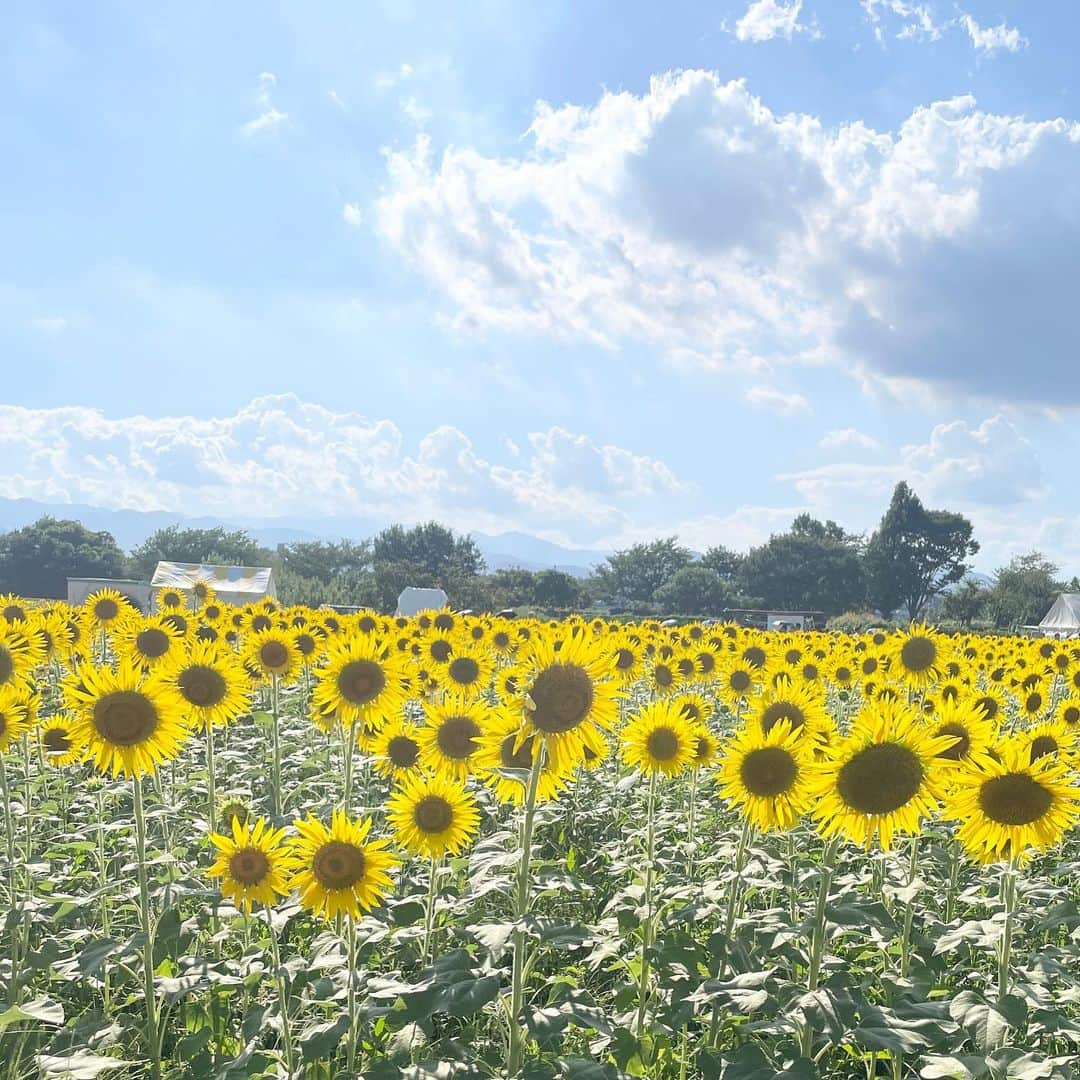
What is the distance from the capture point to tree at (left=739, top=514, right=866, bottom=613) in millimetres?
103562

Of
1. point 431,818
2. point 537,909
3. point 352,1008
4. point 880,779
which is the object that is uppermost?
point 880,779

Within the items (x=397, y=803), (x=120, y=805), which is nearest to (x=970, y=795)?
(x=397, y=803)

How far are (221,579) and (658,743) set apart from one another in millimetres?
37171

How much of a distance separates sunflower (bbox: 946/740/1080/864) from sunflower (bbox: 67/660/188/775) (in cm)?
390

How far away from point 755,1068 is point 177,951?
128 inches

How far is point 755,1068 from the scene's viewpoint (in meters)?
3.31

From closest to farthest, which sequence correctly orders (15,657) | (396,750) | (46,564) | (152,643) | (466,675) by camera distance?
(15,657) → (396,750) → (152,643) → (466,675) → (46,564)

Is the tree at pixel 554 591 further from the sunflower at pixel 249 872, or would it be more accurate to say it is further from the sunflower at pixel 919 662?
the sunflower at pixel 249 872

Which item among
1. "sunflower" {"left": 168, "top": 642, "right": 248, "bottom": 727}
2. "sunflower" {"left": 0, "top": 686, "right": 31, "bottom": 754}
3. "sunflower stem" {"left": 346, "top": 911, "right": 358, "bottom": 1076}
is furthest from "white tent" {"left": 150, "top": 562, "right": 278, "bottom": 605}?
"sunflower stem" {"left": 346, "top": 911, "right": 358, "bottom": 1076}

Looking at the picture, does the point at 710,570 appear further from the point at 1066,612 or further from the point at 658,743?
the point at 658,743

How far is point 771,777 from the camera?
4234mm

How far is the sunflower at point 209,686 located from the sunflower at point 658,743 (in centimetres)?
270

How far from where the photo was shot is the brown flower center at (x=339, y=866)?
390cm

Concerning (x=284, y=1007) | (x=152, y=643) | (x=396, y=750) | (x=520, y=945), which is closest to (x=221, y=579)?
(x=152, y=643)
